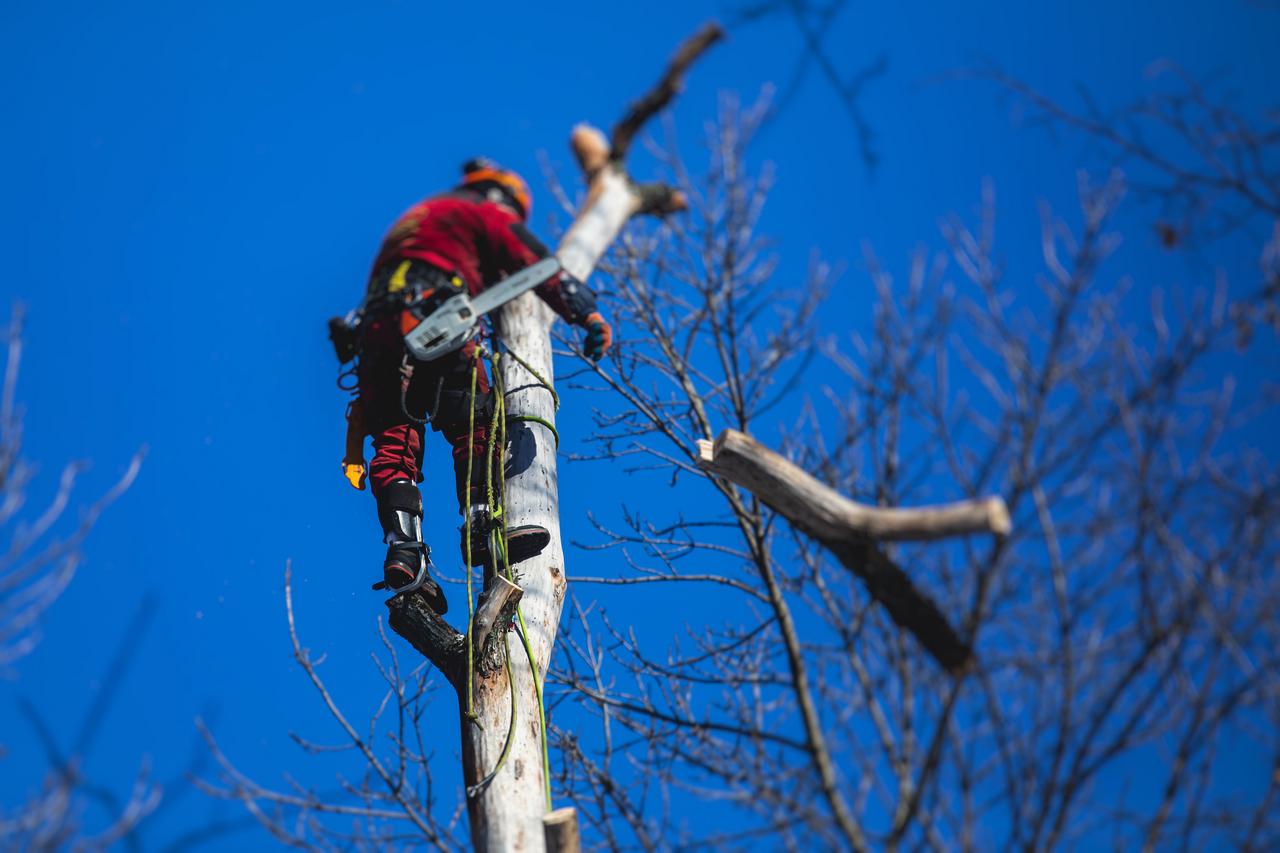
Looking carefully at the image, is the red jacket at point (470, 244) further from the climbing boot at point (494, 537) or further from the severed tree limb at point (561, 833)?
the severed tree limb at point (561, 833)

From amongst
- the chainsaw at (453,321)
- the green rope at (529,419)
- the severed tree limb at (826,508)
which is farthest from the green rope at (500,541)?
the severed tree limb at (826,508)

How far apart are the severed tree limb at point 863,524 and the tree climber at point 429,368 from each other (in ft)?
2.47

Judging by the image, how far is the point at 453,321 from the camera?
12.2ft

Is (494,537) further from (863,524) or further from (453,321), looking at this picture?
(863,524)

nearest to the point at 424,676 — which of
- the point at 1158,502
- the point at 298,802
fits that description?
the point at 298,802

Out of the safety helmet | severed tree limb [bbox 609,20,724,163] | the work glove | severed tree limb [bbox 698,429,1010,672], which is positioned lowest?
severed tree limb [bbox 698,429,1010,672]

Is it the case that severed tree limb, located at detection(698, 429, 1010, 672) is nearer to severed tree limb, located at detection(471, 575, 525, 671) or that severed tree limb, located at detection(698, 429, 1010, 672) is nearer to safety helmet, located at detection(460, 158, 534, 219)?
severed tree limb, located at detection(471, 575, 525, 671)

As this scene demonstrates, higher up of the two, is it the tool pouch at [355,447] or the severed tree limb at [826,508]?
the tool pouch at [355,447]

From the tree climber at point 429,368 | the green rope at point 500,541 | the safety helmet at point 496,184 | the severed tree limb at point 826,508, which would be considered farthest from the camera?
the safety helmet at point 496,184

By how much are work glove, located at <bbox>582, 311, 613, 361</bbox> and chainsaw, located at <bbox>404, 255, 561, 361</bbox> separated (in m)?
0.31

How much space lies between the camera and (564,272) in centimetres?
416

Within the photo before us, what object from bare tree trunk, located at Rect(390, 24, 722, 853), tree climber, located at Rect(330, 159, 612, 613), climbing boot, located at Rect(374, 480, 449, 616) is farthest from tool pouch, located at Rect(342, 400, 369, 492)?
bare tree trunk, located at Rect(390, 24, 722, 853)

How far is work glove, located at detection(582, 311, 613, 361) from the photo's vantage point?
4.16 metres

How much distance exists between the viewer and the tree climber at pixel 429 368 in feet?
11.6
